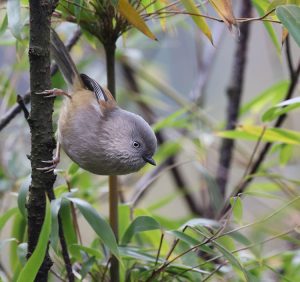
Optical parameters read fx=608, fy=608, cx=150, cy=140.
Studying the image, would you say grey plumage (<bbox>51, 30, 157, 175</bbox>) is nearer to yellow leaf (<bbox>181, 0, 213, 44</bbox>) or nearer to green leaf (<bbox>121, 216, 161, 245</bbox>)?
green leaf (<bbox>121, 216, 161, 245</bbox>)

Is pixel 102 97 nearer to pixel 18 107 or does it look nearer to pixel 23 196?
pixel 18 107

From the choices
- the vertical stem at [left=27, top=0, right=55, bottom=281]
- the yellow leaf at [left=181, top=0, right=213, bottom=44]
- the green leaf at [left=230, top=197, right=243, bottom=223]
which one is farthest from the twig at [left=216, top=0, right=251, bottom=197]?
the vertical stem at [left=27, top=0, right=55, bottom=281]

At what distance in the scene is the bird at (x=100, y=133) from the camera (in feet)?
Result: 4.46

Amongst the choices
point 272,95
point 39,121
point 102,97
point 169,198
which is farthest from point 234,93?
point 39,121

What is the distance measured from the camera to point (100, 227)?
117 cm

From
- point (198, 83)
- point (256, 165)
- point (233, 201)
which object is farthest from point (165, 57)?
point (233, 201)

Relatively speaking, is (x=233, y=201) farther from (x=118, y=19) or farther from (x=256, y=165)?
(x=256, y=165)

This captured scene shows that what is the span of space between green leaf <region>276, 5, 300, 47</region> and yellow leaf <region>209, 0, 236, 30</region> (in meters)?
0.08

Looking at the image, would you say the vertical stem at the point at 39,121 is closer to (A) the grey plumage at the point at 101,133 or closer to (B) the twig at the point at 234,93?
(A) the grey plumage at the point at 101,133

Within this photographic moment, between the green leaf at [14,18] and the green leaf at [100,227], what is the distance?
0.34 m

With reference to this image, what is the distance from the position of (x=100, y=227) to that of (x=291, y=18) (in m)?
0.52

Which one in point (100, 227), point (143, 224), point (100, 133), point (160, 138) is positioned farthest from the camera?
point (160, 138)

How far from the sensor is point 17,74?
204 centimetres

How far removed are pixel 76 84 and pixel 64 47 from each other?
0.16 metres
